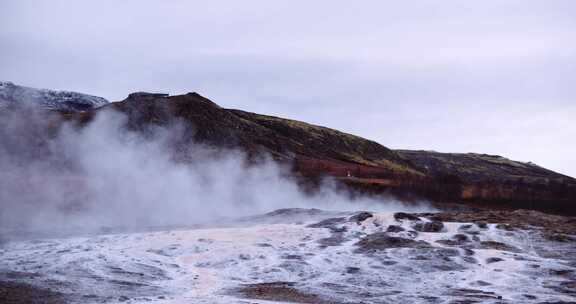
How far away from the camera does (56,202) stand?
32.3 meters

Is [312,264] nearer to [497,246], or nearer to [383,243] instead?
[383,243]

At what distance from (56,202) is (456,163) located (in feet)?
313

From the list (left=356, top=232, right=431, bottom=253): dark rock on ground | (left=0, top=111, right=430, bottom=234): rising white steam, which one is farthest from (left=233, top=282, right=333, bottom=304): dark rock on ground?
(left=0, top=111, right=430, bottom=234): rising white steam

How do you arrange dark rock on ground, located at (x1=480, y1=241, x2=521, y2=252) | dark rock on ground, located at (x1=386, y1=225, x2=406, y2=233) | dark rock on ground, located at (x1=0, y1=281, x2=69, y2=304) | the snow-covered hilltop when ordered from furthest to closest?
the snow-covered hilltop → dark rock on ground, located at (x1=386, y1=225, x2=406, y2=233) → dark rock on ground, located at (x1=480, y1=241, x2=521, y2=252) → dark rock on ground, located at (x1=0, y1=281, x2=69, y2=304)

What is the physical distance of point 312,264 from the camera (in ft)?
62.8

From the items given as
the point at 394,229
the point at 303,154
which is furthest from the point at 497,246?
the point at 303,154

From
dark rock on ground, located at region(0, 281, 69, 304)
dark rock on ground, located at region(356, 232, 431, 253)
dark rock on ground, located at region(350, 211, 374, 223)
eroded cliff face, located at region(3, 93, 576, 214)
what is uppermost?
eroded cliff face, located at region(3, 93, 576, 214)

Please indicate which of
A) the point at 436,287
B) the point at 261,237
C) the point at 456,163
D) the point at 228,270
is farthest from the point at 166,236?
the point at 456,163

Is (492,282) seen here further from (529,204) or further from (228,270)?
(529,204)

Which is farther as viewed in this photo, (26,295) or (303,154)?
(303,154)

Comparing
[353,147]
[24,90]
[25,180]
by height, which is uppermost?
[24,90]

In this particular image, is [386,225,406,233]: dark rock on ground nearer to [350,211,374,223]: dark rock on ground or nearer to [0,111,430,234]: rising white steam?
[350,211,374,223]: dark rock on ground

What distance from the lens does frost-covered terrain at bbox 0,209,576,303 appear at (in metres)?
15.2

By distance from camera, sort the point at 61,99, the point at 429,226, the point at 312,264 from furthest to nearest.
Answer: the point at 61,99 < the point at 429,226 < the point at 312,264
